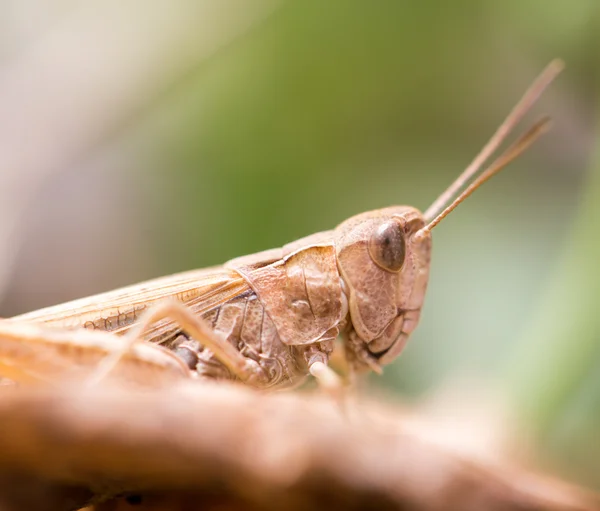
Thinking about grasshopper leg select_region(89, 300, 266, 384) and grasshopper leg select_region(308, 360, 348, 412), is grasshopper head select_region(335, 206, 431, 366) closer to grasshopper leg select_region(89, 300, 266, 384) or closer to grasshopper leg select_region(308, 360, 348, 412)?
grasshopper leg select_region(308, 360, 348, 412)

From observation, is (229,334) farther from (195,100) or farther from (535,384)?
(195,100)

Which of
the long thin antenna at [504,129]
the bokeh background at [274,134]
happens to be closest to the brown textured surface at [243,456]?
the long thin antenna at [504,129]

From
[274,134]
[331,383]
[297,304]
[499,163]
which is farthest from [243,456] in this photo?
[274,134]

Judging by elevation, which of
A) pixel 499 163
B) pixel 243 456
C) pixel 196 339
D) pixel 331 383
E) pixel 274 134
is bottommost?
pixel 243 456

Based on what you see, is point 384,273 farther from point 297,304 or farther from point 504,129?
point 504,129

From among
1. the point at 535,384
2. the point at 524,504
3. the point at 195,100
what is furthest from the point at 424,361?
the point at 524,504

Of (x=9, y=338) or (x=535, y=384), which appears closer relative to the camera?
(x=9, y=338)

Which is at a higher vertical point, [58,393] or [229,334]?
[229,334]

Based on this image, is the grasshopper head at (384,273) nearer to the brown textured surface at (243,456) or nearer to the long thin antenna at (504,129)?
the long thin antenna at (504,129)
